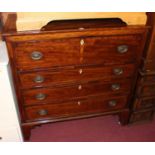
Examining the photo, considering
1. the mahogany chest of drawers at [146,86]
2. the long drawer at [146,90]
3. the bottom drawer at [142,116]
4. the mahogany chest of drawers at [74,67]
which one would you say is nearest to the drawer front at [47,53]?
the mahogany chest of drawers at [74,67]

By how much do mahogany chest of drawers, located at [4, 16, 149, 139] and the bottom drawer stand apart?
0.21 metres

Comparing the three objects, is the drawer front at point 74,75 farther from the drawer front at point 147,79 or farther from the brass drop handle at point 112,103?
the brass drop handle at point 112,103

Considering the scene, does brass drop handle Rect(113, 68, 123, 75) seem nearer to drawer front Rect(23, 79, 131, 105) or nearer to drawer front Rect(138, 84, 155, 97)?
drawer front Rect(23, 79, 131, 105)

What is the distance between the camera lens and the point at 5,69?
120 centimetres

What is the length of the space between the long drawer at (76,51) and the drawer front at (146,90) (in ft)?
1.13

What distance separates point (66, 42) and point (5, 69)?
40 centimetres

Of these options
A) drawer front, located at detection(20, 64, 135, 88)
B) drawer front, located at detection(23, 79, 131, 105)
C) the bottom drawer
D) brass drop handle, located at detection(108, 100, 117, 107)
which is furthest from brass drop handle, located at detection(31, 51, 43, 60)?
the bottom drawer

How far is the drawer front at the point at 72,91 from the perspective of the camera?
1.42 m

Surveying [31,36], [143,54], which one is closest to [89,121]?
[143,54]

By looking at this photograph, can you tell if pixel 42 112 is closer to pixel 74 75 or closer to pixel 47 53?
pixel 74 75

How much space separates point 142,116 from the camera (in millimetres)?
1829

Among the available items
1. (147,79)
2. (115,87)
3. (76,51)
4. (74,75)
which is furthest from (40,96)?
(147,79)

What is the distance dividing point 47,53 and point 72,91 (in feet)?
1.26
